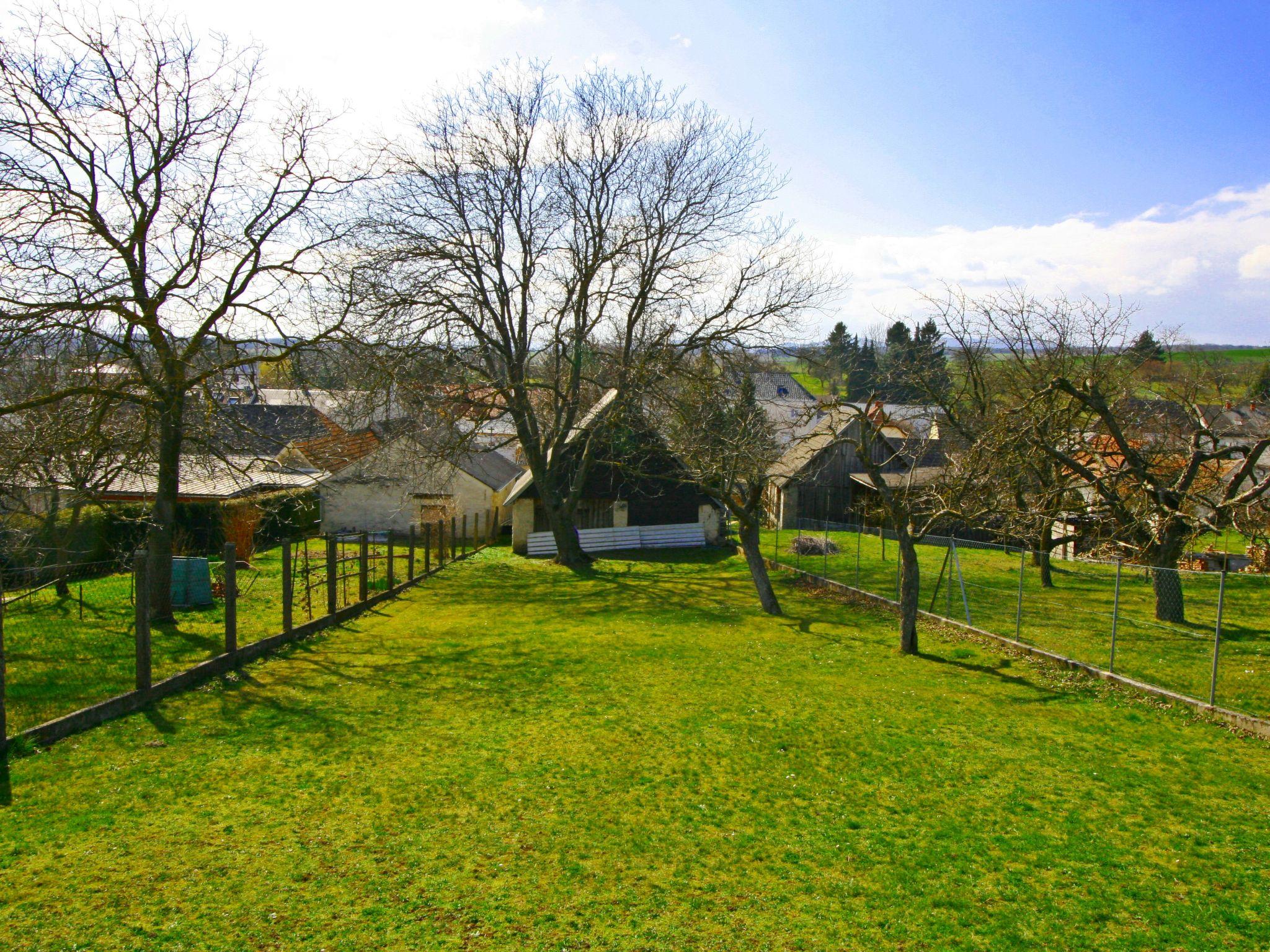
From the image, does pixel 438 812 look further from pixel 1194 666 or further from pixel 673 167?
pixel 673 167

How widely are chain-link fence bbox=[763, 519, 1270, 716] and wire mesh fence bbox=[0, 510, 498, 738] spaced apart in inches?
450

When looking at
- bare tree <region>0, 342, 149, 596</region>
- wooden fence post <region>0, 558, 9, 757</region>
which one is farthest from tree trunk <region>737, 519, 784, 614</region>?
wooden fence post <region>0, 558, 9, 757</region>

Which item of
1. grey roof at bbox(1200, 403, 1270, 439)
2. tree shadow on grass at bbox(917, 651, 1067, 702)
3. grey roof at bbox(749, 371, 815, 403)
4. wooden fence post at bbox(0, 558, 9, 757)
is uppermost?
grey roof at bbox(749, 371, 815, 403)

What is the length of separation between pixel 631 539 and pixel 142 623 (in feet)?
78.0

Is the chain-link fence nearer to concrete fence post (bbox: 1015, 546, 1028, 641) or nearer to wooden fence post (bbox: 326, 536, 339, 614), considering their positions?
concrete fence post (bbox: 1015, 546, 1028, 641)

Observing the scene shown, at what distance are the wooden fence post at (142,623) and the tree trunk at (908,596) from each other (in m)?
11.0

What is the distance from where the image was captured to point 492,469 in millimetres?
39438

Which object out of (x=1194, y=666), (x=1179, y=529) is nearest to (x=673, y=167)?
(x=1179, y=529)

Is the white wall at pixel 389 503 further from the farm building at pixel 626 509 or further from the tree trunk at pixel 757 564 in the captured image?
the tree trunk at pixel 757 564

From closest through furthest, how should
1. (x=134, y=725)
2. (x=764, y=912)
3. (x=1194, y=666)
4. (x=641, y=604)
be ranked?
1. (x=764, y=912)
2. (x=134, y=725)
3. (x=1194, y=666)
4. (x=641, y=604)

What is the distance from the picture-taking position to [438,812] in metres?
6.40

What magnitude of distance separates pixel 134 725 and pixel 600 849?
5308 millimetres

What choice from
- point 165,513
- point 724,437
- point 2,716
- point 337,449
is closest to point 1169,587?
point 724,437

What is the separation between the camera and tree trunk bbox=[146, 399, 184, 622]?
481 inches
